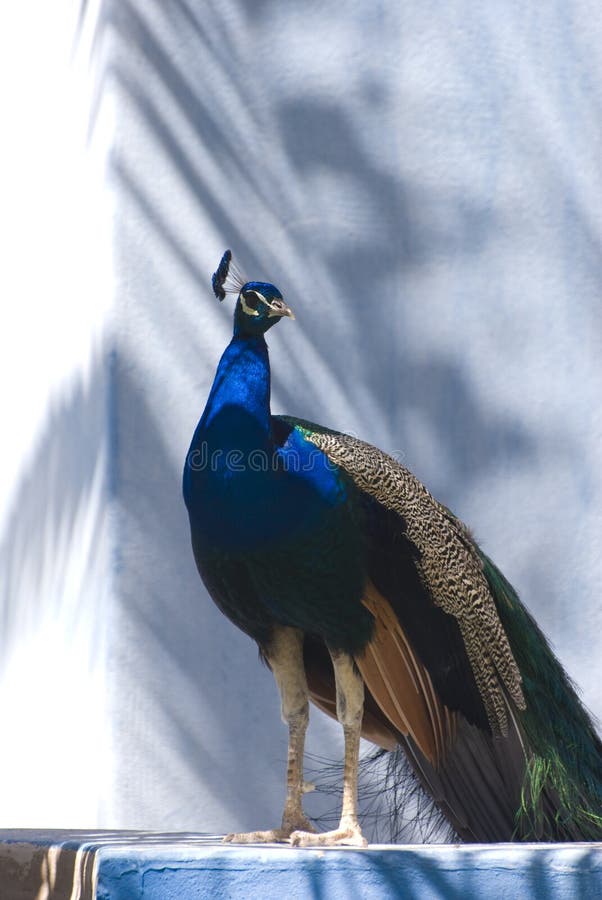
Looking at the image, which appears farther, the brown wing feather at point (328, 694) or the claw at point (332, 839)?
the brown wing feather at point (328, 694)

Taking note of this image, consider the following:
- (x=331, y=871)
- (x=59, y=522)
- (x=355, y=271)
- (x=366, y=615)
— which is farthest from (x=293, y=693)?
(x=355, y=271)

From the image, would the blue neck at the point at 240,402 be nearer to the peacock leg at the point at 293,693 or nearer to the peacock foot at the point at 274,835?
the peacock leg at the point at 293,693

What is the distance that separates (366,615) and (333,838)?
0.42 meters

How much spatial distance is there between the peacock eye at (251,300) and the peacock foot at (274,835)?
1.03 metres

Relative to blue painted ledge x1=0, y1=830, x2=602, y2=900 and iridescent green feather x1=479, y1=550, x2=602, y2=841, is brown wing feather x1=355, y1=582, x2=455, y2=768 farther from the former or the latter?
blue painted ledge x1=0, y1=830, x2=602, y2=900

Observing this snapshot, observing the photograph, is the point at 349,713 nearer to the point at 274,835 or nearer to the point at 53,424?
the point at 274,835

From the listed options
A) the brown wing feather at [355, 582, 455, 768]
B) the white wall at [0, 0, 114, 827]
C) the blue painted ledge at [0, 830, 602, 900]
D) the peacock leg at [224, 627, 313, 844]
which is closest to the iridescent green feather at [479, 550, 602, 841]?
the brown wing feather at [355, 582, 455, 768]

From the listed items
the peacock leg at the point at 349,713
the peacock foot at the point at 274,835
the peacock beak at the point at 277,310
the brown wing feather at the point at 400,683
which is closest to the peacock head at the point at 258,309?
the peacock beak at the point at 277,310

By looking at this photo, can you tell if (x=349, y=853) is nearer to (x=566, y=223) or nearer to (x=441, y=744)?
(x=441, y=744)

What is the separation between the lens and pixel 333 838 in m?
2.51

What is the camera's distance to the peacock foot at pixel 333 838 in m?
2.46

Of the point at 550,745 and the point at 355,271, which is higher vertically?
the point at 355,271

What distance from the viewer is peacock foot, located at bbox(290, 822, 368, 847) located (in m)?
2.46

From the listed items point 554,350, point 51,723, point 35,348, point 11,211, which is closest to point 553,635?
point 554,350
